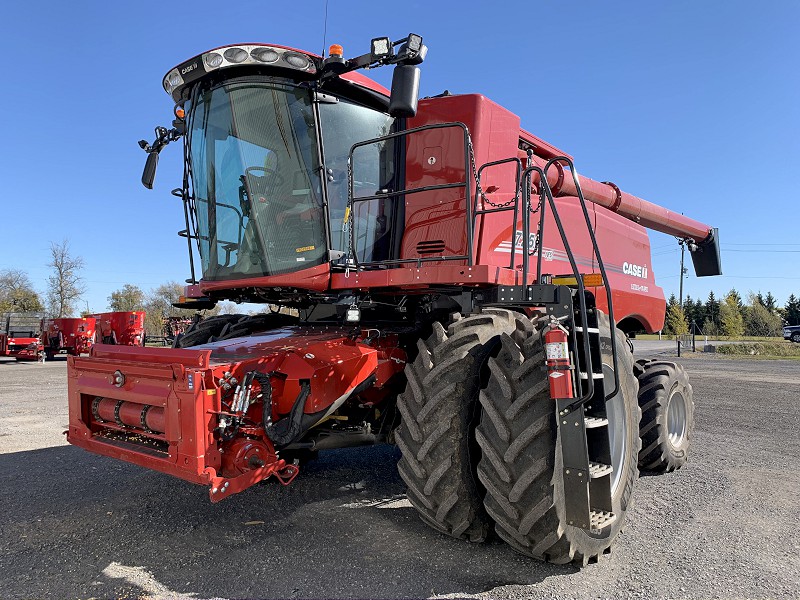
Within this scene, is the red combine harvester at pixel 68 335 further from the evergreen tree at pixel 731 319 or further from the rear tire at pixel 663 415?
the evergreen tree at pixel 731 319

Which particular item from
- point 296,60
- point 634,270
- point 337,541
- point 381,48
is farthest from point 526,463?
point 634,270

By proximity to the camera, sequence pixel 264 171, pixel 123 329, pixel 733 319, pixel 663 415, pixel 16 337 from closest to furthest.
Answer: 1. pixel 264 171
2. pixel 663 415
3. pixel 123 329
4. pixel 16 337
5. pixel 733 319

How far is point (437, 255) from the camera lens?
4.46m

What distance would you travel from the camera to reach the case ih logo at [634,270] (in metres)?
6.65

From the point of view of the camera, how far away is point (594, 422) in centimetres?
332

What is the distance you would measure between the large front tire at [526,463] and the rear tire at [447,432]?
6.3 inches

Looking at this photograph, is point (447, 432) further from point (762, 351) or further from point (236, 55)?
point (762, 351)

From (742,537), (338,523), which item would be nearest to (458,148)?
→ (338,523)

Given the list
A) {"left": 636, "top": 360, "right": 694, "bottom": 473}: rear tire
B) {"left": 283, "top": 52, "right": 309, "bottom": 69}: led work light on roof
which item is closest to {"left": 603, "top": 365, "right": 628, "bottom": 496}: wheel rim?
{"left": 636, "top": 360, "right": 694, "bottom": 473}: rear tire

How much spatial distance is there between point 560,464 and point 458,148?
2.62m

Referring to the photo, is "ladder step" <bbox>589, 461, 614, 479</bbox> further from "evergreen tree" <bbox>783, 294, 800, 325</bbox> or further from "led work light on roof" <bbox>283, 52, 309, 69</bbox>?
"evergreen tree" <bbox>783, 294, 800, 325</bbox>

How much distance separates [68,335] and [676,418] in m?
24.2

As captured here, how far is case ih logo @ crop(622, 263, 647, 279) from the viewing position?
6.65 meters

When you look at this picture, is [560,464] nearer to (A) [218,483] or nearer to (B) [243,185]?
(A) [218,483]
